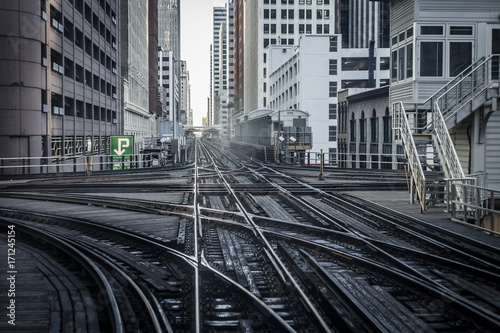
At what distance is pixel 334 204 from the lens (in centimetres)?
1814

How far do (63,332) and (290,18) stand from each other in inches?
4256

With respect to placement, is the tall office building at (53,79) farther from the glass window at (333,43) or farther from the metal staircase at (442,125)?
the glass window at (333,43)

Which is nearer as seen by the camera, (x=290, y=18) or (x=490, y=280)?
(x=490, y=280)

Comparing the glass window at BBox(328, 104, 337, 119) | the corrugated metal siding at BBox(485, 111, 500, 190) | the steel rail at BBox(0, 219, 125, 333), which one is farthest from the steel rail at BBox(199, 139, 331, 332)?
the glass window at BBox(328, 104, 337, 119)

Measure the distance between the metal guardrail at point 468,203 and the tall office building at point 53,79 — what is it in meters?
18.2

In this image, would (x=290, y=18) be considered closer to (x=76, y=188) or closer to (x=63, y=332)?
(x=76, y=188)

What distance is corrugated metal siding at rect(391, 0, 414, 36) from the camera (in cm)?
2247

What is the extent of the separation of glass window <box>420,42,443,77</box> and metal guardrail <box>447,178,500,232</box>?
17.7ft

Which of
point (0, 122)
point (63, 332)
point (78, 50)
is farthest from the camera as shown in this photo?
point (78, 50)

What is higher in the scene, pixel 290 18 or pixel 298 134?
pixel 290 18

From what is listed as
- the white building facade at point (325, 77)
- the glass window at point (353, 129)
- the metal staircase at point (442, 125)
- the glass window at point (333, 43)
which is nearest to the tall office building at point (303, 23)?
the white building facade at point (325, 77)

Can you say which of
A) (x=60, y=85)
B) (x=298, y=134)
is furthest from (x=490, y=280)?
(x=298, y=134)

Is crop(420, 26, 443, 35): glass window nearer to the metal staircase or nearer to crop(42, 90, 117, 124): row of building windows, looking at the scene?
the metal staircase

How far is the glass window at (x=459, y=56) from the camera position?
21531 mm
